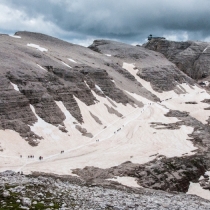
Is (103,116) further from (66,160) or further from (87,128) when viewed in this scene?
(66,160)

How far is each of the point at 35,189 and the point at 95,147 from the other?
36.9 metres

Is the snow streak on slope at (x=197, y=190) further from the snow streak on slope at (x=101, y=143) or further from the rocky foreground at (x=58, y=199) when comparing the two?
the rocky foreground at (x=58, y=199)

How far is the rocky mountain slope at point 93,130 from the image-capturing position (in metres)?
48.1

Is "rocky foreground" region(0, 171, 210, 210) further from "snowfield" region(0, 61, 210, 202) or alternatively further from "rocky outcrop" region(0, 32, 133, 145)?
"rocky outcrop" region(0, 32, 133, 145)

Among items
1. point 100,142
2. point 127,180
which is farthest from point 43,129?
point 127,180

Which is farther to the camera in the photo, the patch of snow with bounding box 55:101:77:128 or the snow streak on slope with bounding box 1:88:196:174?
the patch of snow with bounding box 55:101:77:128

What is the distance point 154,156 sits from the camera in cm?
5675

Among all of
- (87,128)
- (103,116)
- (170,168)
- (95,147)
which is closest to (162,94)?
(103,116)

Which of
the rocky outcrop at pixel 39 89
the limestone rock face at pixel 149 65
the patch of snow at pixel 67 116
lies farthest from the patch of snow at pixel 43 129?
the limestone rock face at pixel 149 65

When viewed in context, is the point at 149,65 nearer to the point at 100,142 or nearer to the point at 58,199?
the point at 100,142

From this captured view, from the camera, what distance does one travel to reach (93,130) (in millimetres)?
74938

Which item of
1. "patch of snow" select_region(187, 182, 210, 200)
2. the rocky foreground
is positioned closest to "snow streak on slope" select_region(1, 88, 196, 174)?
"patch of snow" select_region(187, 182, 210, 200)

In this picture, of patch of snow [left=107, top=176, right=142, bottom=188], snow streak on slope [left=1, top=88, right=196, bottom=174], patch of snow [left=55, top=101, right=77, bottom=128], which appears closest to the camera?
patch of snow [left=107, top=176, right=142, bottom=188]

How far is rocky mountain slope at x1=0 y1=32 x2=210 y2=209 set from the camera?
158 ft
